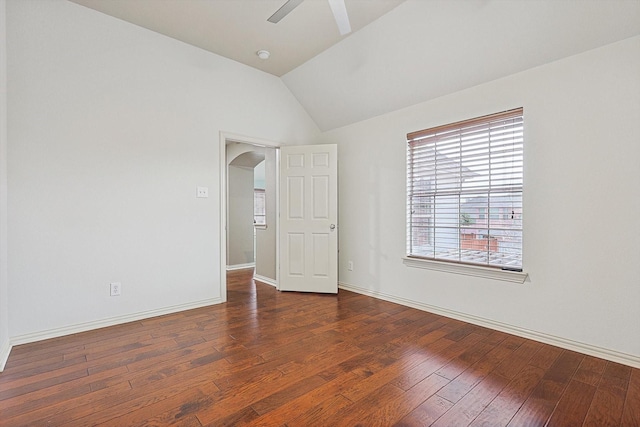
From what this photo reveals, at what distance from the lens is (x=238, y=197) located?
6.41 m

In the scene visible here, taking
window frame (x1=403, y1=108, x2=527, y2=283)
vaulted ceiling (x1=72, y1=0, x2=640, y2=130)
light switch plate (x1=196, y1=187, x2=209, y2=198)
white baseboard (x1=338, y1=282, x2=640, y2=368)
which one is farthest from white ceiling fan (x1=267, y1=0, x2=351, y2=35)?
white baseboard (x1=338, y1=282, x2=640, y2=368)

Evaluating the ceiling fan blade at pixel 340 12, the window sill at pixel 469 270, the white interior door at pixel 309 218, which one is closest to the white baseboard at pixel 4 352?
the white interior door at pixel 309 218

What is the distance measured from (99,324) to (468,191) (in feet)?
12.5

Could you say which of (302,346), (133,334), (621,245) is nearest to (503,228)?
(621,245)

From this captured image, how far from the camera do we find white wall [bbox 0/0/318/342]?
104 inches

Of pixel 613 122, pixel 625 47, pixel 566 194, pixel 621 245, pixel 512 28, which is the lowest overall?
pixel 621 245

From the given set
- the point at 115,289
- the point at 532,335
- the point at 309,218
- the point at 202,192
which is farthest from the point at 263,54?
the point at 532,335

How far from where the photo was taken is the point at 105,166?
118 inches

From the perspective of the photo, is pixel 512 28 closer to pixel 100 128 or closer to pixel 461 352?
pixel 461 352

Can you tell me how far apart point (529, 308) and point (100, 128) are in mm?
4240

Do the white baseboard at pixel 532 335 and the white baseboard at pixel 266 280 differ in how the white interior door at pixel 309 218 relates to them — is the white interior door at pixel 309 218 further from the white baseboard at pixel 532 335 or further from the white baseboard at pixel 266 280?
the white baseboard at pixel 532 335

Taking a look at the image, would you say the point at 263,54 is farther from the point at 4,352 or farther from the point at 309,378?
the point at 4,352

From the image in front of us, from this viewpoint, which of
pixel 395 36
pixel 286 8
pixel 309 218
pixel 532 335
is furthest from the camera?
pixel 309 218

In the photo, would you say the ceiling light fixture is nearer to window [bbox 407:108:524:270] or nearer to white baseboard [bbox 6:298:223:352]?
window [bbox 407:108:524:270]
